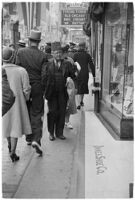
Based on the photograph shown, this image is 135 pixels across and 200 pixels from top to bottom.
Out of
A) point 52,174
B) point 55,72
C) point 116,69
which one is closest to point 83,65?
point 116,69

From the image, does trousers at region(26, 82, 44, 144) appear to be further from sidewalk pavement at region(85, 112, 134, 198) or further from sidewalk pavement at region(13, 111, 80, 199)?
sidewalk pavement at region(85, 112, 134, 198)

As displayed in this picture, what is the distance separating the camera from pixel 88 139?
20.5 feet


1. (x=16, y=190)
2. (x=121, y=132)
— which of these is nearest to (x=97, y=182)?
(x=16, y=190)

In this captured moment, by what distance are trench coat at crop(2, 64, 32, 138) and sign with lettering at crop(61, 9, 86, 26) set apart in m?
8.81

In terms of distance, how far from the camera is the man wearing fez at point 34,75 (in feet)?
17.2

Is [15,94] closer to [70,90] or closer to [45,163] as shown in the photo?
[45,163]

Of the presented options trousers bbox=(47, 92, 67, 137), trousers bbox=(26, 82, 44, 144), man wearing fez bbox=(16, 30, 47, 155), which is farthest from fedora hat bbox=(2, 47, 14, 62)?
trousers bbox=(47, 92, 67, 137)

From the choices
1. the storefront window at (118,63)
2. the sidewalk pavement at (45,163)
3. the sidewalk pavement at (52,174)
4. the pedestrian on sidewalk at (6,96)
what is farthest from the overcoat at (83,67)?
the pedestrian on sidewalk at (6,96)

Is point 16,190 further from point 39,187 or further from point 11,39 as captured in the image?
point 11,39

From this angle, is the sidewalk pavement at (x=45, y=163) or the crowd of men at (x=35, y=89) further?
the crowd of men at (x=35, y=89)

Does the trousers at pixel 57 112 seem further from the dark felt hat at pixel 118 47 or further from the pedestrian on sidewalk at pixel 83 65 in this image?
the pedestrian on sidewalk at pixel 83 65

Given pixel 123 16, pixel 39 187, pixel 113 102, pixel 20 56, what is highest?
pixel 123 16

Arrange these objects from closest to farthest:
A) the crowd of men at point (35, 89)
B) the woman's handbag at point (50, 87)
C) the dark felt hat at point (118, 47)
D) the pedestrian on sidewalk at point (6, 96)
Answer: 1. the pedestrian on sidewalk at point (6, 96)
2. the crowd of men at point (35, 89)
3. the woman's handbag at point (50, 87)
4. the dark felt hat at point (118, 47)

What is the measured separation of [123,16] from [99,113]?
9.26 feet
